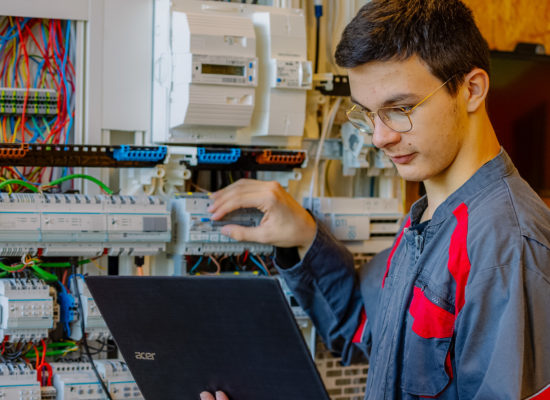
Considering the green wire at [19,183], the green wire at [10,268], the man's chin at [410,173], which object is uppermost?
the man's chin at [410,173]

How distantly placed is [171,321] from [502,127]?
181 cm

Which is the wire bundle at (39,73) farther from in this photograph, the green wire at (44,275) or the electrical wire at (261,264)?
the electrical wire at (261,264)

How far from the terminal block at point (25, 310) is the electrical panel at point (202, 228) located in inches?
16.2

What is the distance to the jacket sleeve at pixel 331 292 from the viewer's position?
2.22 meters

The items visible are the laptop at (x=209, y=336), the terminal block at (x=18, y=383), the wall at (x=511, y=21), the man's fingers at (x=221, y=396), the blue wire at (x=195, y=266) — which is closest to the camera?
the laptop at (x=209, y=336)

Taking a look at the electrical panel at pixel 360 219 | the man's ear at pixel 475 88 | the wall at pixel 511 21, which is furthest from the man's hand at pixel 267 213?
the wall at pixel 511 21

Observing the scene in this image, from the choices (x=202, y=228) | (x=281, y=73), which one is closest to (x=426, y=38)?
(x=281, y=73)

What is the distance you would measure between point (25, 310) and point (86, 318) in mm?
177

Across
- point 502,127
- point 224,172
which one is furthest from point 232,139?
point 502,127

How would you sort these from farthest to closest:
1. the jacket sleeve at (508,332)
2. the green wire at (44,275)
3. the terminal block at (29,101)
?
the terminal block at (29,101), the green wire at (44,275), the jacket sleeve at (508,332)

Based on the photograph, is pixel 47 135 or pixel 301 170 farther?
pixel 301 170

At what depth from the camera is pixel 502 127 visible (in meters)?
2.85

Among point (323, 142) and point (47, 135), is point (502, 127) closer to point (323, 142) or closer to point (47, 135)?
point (323, 142)

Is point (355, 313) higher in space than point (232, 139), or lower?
lower
